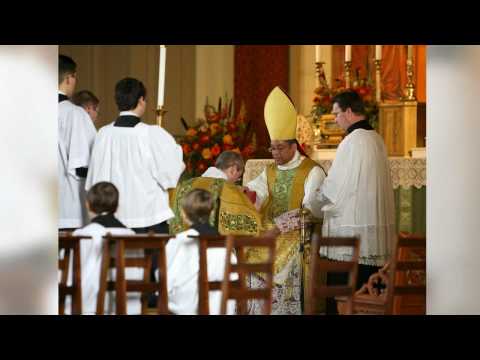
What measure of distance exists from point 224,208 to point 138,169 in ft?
1.91

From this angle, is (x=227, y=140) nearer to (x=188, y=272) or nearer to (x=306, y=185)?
(x=306, y=185)

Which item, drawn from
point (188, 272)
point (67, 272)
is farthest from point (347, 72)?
point (67, 272)

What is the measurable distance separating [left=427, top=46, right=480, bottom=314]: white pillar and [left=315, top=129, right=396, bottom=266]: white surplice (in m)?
0.39

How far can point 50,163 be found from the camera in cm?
774

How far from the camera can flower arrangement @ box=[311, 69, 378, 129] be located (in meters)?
8.62

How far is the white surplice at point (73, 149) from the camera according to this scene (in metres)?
7.86

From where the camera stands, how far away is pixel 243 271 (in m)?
7.73

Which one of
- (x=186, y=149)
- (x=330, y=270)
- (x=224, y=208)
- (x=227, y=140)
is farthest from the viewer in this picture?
(x=227, y=140)

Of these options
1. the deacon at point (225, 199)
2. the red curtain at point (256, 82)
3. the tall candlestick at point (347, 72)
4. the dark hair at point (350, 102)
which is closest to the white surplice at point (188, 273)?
the deacon at point (225, 199)

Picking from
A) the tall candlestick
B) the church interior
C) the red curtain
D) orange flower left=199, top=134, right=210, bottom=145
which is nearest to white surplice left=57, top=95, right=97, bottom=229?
the church interior
